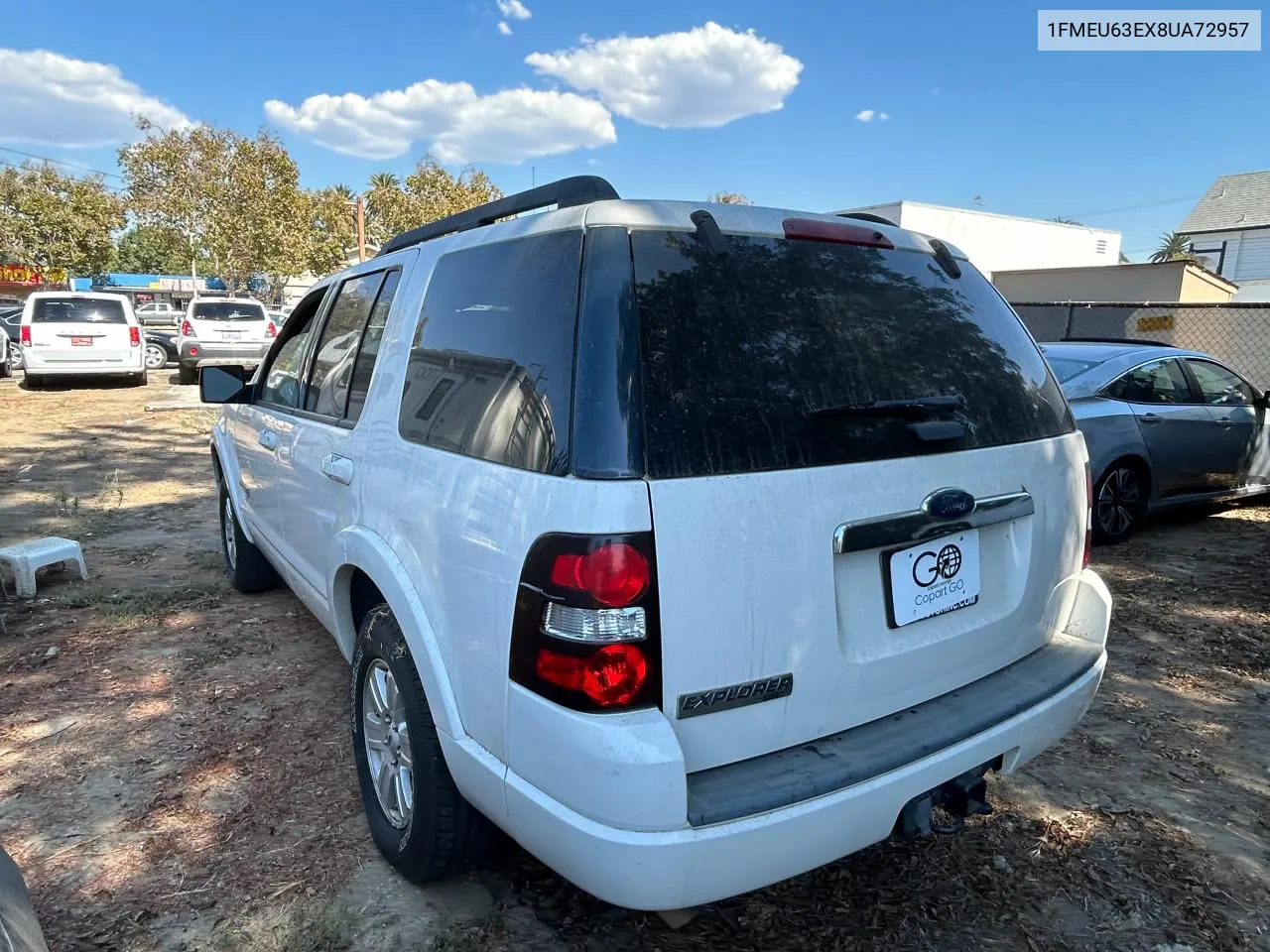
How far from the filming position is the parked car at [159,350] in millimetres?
20406

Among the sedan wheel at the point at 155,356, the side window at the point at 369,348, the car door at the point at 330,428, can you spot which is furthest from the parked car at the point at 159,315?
the side window at the point at 369,348

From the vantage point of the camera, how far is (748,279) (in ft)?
6.45

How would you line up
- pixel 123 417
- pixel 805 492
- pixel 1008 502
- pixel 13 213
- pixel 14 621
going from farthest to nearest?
pixel 13 213, pixel 123 417, pixel 14 621, pixel 1008 502, pixel 805 492

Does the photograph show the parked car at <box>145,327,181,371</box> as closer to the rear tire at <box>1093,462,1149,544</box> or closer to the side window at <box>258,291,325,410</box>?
the side window at <box>258,291,325,410</box>

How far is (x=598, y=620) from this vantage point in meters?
1.64

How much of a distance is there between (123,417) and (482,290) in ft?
40.4

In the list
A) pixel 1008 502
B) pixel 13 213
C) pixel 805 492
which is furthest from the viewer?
pixel 13 213

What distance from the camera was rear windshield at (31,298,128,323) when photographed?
14.9 metres

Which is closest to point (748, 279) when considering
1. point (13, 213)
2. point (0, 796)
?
point (0, 796)

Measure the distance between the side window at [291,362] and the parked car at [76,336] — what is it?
13.7 metres

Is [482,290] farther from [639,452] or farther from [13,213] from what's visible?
[13,213]

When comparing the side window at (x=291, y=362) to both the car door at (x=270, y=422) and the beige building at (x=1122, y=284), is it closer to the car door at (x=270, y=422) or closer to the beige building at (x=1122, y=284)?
the car door at (x=270, y=422)

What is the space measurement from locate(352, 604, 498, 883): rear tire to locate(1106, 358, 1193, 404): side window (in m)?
5.94

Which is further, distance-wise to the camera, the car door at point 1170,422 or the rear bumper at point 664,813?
the car door at point 1170,422
